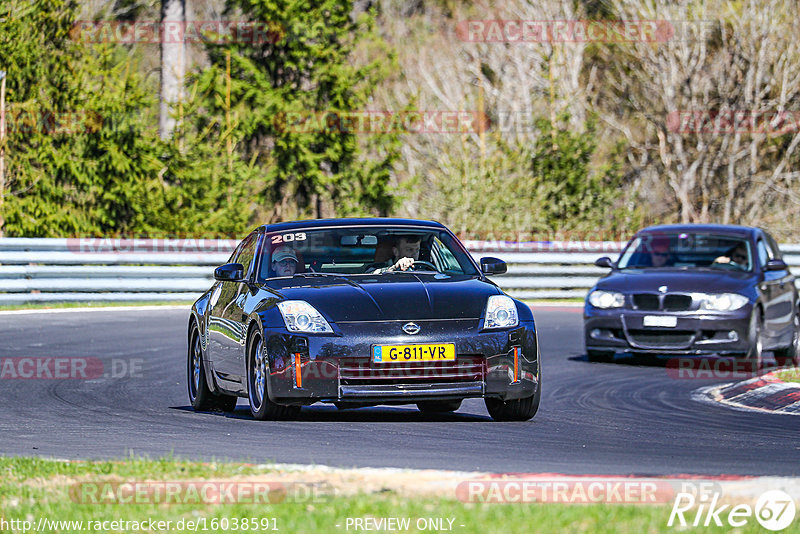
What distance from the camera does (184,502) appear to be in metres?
6.48

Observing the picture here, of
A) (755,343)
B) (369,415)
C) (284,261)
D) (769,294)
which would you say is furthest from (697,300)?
(284,261)

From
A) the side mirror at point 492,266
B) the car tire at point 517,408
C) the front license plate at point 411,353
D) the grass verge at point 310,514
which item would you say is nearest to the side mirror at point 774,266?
the side mirror at point 492,266

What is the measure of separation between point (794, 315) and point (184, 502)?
39.5 ft

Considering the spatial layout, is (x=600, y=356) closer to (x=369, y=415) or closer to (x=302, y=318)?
(x=369, y=415)

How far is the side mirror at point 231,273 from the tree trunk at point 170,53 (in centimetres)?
Answer: 2043

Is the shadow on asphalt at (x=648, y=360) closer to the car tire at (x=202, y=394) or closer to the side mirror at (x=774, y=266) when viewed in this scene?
the side mirror at (x=774, y=266)

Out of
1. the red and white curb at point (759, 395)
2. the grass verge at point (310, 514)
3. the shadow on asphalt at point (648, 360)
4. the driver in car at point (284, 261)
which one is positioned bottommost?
the shadow on asphalt at point (648, 360)

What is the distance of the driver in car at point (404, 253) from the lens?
10945 millimetres

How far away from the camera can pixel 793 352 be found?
17.0 metres

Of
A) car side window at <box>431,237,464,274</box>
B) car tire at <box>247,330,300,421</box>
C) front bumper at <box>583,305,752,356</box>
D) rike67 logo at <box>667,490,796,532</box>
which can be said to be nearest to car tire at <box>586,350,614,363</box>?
front bumper at <box>583,305,752,356</box>

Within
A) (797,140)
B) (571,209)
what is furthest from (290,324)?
(797,140)

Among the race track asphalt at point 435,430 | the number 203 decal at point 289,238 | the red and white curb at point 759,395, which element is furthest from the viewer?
the red and white curb at point 759,395

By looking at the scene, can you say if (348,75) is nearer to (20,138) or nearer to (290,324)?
(20,138)

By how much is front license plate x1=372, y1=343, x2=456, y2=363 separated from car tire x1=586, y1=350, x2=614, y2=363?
676cm
